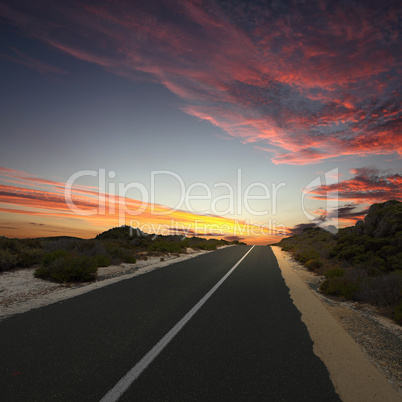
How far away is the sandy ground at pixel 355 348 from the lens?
3.93 meters

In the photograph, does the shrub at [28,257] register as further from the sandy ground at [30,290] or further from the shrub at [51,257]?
the shrub at [51,257]

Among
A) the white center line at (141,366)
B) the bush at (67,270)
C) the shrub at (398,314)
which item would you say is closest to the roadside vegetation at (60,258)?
the bush at (67,270)

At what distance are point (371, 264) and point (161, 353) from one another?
14.7 meters

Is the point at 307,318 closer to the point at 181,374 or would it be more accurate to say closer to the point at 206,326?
the point at 206,326

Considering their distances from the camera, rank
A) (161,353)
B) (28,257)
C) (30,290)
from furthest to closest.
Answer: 1. (28,257)
2. (30,290)
3. (161,353)

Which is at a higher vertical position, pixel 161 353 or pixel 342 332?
pixel 161 353

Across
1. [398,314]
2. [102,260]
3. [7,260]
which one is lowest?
[398,314]

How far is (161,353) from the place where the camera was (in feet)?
14.9

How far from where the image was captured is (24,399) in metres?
3.26

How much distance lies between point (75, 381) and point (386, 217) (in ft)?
74.3

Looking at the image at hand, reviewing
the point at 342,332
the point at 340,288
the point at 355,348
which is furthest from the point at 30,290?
the point at 340,288

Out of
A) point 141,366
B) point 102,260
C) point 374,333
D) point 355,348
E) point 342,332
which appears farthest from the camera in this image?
point 102,260

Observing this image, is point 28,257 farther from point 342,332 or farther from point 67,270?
point 342,332

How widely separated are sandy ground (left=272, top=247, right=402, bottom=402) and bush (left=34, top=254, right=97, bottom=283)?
8.06 m
